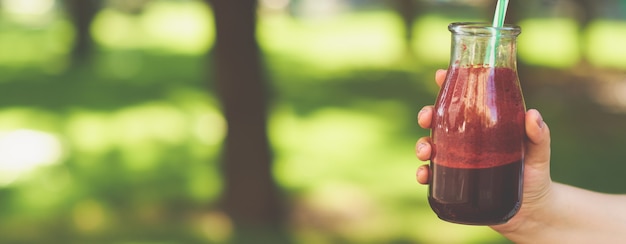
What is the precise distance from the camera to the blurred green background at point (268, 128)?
6434 mm

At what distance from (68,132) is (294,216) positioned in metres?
3.91

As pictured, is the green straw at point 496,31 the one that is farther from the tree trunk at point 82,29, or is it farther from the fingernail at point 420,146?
the tree trunk at point 82,29

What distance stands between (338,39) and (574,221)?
18.4 meters

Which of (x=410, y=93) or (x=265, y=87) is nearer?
(x=265, y=87)

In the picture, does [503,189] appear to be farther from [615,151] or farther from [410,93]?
[410,93]

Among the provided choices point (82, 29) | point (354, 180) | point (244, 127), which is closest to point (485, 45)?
point (244, 127)

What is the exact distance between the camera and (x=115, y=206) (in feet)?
22.2

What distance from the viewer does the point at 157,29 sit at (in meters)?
22.6

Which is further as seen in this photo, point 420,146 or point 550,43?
point 550,43

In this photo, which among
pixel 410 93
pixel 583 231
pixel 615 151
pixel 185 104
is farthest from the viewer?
pixel 410 93

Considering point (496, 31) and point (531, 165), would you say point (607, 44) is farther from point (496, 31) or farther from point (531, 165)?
point (496, 31)

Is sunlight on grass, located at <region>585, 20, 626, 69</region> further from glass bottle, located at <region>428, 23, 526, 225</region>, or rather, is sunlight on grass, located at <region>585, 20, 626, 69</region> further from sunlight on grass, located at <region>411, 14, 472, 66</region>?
glass bottle, located at <region>428, 23, 526, 225</region>

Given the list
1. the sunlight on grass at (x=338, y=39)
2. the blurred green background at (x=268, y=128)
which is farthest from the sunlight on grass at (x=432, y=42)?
the sunlight on grass at (x=338, y=39)

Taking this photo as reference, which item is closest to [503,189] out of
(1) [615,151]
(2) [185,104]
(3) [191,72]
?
(1) [615,151]
